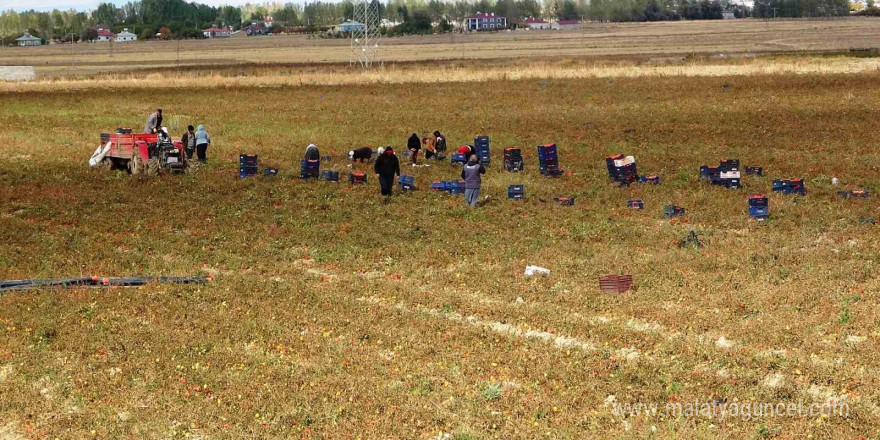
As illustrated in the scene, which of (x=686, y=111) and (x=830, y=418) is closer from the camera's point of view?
(x=830, y=418)

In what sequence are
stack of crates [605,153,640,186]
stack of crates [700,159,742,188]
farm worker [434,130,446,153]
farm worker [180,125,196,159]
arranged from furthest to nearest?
farm worker [434,130,446,153] → farm worker [180,125,196,159] → stack of crates [605,153,640,186] → stack of crates [700,159,742,188]

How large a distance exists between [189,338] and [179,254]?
20.2ft

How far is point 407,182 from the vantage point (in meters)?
27.2

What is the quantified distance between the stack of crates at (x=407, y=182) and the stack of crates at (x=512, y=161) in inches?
171

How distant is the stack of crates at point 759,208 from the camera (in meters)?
22.6

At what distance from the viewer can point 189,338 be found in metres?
14.9

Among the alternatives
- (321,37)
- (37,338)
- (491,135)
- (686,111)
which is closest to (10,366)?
(37,338)

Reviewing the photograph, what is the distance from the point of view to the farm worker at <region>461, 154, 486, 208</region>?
2462 cm

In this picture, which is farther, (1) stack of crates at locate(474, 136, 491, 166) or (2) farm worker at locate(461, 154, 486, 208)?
(1) stack of crates at locate(474, 136, 491, 166)

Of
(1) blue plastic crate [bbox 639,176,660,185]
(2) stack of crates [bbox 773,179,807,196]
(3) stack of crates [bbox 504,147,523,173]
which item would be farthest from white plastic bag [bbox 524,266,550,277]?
(3) stack of crates [bbox 504,147,523,173]

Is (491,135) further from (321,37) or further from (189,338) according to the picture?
(321,37)

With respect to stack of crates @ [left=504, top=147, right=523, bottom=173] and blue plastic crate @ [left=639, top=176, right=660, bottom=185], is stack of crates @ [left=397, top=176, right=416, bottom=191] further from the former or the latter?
blue plastic crate @ [left=639, top=176, right=660, bottom=185]

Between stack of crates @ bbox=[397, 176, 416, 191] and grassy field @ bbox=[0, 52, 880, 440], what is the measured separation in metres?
0.49

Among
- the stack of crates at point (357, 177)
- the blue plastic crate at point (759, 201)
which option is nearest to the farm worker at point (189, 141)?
the stack of crates at point (357, 177)
